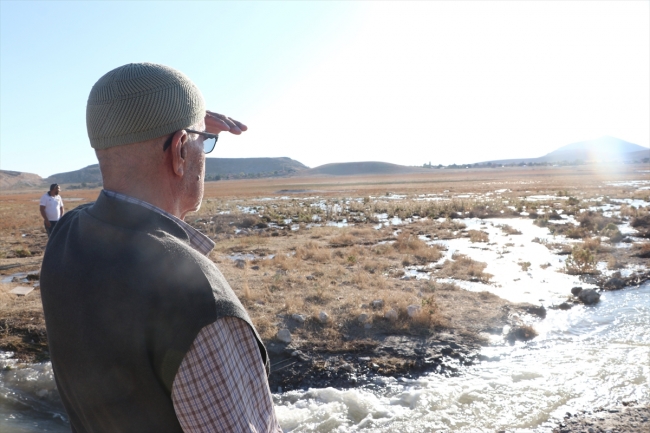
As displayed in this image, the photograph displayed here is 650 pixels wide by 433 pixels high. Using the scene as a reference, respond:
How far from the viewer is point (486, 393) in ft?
21.3

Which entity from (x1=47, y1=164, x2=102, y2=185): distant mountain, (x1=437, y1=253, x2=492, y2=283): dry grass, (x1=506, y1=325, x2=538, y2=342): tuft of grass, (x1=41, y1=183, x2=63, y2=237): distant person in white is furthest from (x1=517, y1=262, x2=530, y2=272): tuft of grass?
(x1=47, y1=164, x2=102, y2=185): distant mountain

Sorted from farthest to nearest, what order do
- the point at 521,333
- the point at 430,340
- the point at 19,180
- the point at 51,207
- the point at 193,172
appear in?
1. the point at 19,180
2. the point at 51,207
3. the point at 521,333
4. the point at 430,340
5. the point at 193,172

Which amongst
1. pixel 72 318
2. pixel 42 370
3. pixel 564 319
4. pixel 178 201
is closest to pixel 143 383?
pixel 72 318

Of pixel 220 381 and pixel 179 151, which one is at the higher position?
pixel 179 151

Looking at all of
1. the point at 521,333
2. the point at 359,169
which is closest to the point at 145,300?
the point at 521,333

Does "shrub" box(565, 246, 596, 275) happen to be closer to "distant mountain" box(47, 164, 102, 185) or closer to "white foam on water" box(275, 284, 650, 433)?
"white foam on water" box(275, 284, 650, 433)

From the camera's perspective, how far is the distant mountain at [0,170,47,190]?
167 meters

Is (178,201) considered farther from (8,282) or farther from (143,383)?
(8,282)

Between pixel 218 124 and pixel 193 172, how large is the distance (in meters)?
0.41

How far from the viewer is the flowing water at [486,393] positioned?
590 centimetres

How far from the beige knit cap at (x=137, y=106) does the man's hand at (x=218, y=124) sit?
0.41 metres

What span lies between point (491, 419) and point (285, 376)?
2.64m

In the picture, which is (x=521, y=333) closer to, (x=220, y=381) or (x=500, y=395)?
(x=500, y=395)

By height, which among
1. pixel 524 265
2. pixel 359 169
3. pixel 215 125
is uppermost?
pixel 359 169
